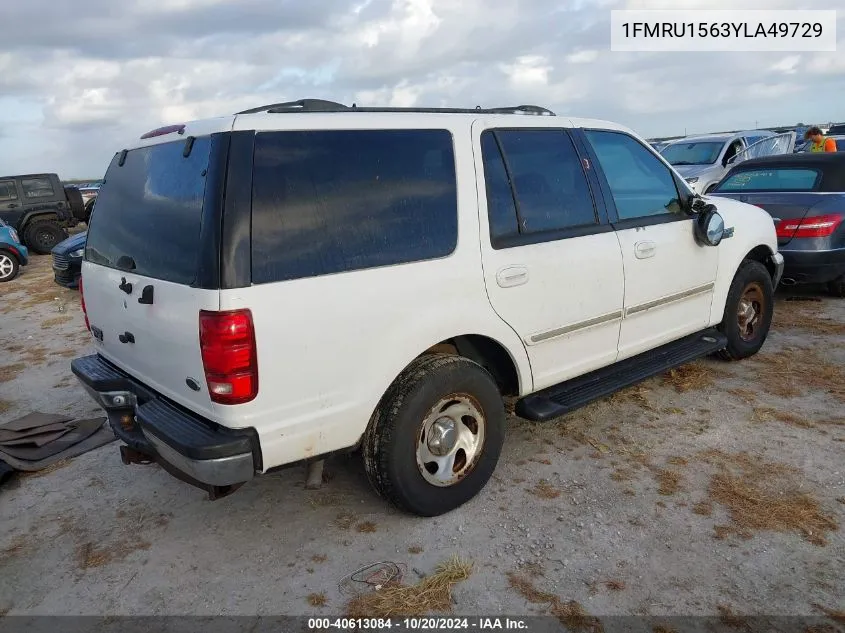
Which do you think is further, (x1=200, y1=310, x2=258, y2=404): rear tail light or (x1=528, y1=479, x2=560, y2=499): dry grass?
(x1=528, y1=479, x2=560, y2=499): dry grass

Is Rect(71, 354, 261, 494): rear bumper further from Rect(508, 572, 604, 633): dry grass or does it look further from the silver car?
the silver car

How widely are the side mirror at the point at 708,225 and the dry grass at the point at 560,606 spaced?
266 cm

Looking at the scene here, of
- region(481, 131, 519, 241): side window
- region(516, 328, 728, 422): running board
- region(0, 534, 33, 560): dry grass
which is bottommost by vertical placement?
region(0, 534, 33, 560): dry grass

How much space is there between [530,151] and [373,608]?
95.2 inches

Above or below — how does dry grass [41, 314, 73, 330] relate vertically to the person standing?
below

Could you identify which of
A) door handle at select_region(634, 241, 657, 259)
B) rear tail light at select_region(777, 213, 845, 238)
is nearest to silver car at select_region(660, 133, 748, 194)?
rear tail light at select_region(777, 213, 845, 238)

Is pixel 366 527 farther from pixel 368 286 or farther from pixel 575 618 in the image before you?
pixel 368 286

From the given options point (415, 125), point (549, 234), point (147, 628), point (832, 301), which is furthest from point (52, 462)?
point (832, 301)

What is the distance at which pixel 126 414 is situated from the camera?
314 cm

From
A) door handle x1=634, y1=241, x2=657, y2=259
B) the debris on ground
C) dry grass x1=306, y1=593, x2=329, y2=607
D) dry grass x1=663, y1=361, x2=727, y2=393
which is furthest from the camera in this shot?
dry grass x1=663, y1=361, x2=727, y2=393

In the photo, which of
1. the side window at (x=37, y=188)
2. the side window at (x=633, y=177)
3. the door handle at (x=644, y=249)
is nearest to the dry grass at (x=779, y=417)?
the door handle at (x=644, y=249)

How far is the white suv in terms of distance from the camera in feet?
8.14

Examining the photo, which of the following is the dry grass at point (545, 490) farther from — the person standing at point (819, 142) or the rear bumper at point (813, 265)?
the person standing at point (819, 142)

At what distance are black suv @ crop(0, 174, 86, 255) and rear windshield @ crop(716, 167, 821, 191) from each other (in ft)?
46.7
